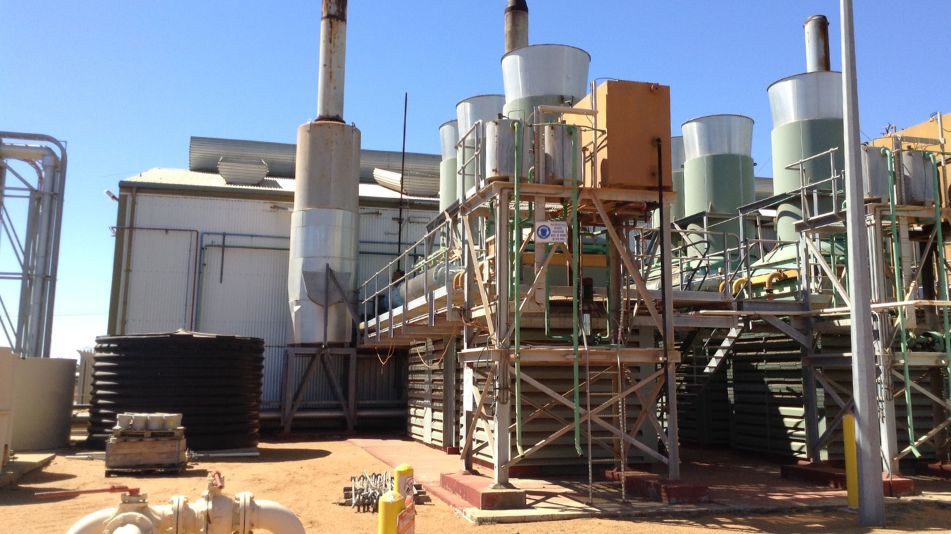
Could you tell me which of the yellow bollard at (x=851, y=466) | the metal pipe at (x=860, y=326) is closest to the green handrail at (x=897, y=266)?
the yellow bollard at (x=851, y=466)

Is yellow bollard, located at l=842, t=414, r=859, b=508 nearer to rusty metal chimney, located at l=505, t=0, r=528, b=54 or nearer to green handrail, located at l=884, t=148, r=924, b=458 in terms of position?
green handrail, located at l=884, t=148, r=924, b=458

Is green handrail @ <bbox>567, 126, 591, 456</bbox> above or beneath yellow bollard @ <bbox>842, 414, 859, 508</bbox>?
above

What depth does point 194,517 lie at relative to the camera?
234 inches

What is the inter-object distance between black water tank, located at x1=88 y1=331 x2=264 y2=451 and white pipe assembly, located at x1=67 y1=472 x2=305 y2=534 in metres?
10.5

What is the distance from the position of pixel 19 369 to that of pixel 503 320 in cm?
1266

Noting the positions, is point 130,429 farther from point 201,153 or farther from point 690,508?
point 201,153

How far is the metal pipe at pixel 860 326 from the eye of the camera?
8969 millimetres

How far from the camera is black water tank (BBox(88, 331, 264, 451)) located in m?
16.0

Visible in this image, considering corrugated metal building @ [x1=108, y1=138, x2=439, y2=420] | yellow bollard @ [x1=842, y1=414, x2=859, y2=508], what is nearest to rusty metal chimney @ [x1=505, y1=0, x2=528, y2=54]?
corrugated metal building @ [x1=108, y1=138, x2=439, y2=420]

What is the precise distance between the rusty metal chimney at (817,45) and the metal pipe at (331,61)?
12867mm

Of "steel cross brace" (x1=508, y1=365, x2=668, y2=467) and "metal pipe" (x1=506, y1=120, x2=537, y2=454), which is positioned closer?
"metal pipe" (x1=506, y1=120, x2=537, y2=454)

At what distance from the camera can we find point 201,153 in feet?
91.9

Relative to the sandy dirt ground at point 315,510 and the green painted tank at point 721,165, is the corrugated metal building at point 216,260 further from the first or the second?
the green painted tank at point 721,165

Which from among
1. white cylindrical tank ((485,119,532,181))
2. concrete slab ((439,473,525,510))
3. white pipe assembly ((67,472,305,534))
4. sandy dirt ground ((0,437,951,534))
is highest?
white cylindrical tank ((485,119,532,181))
